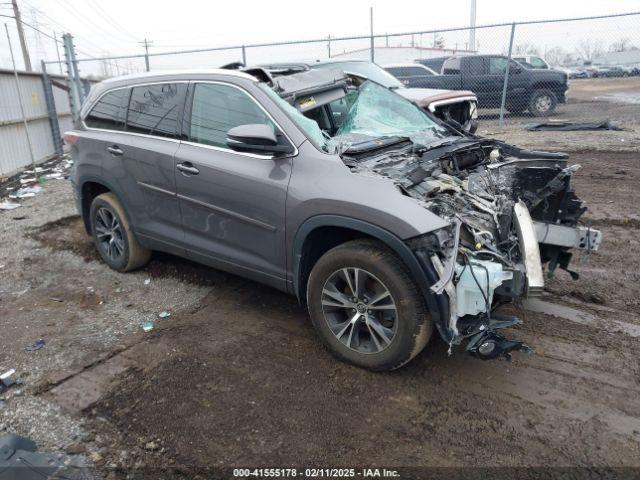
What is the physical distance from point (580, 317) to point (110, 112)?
14.7ft

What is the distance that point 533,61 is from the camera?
16.4m

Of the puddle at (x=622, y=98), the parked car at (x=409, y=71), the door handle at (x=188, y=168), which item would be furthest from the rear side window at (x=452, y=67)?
the door handle at (x=188, y=168)

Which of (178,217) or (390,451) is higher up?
(178,217)

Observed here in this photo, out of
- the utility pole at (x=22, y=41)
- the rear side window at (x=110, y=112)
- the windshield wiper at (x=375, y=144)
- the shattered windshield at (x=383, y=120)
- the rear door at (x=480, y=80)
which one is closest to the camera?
the windshield wiper at (x=375, y=144)

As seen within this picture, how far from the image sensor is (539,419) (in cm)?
285

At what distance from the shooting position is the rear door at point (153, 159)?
416cm

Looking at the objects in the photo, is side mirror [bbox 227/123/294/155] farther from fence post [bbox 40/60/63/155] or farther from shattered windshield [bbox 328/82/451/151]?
fence post [bbox 40/60/63/155]

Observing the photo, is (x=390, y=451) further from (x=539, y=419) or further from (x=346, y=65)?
(x=346, y=65)

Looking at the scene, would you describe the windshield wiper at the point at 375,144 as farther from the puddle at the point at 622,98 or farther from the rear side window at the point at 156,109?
the puddle at the point at 622,98

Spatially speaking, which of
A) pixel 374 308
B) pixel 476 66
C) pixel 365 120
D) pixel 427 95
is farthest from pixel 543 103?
pixel 374 308

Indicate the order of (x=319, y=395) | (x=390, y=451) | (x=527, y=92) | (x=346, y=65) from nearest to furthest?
(x=390, y=451) → (x=319, y=395) → (x=346, y=65) → (x=527, y=92)

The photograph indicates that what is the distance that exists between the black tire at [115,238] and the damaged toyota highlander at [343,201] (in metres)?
0.03

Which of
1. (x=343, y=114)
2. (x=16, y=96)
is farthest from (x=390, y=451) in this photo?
(x=16, y=96)

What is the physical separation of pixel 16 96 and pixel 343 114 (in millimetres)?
9242
